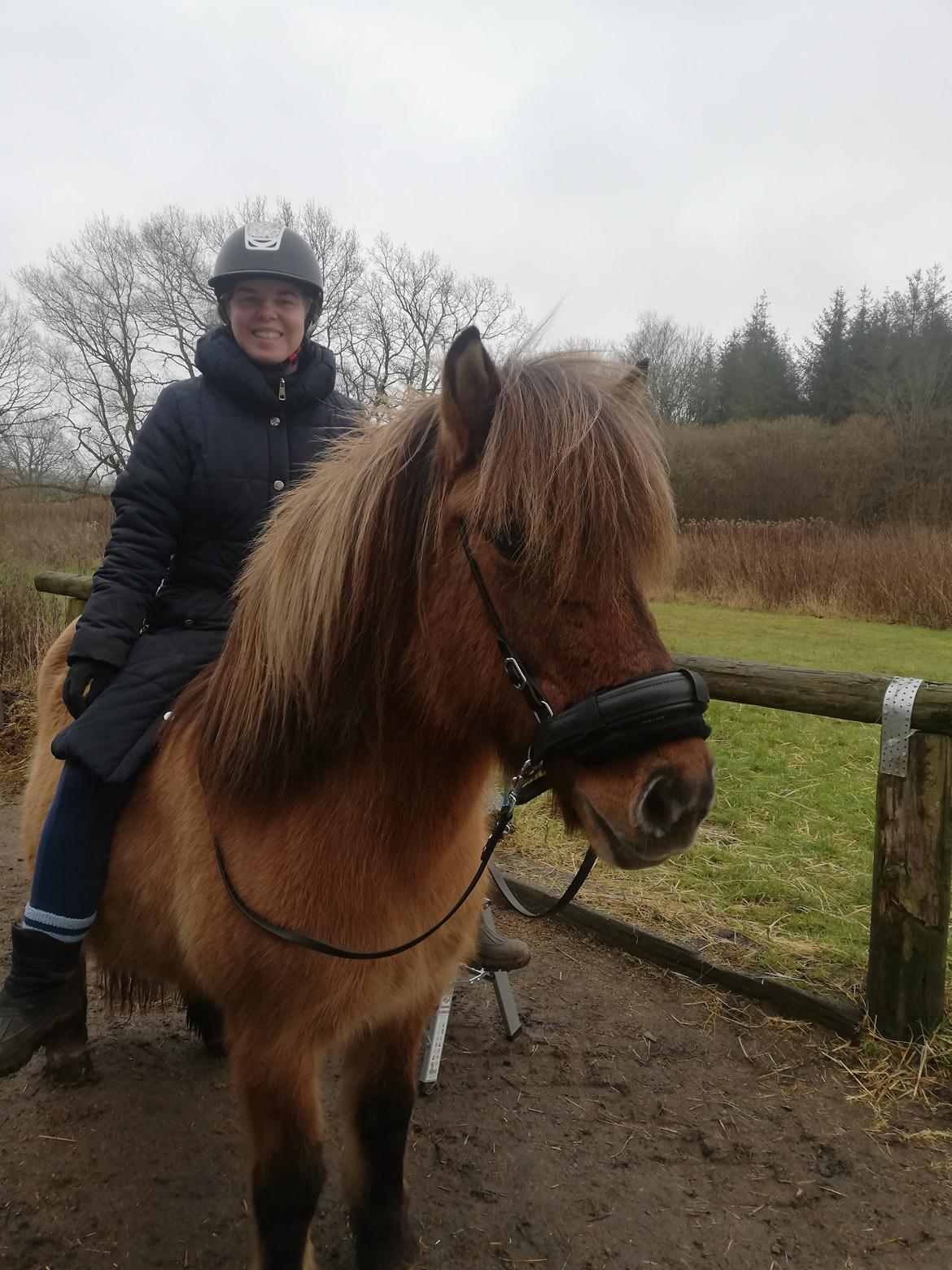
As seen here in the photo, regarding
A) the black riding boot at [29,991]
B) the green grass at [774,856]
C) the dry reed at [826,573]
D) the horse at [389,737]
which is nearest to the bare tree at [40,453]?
the dry reed at [826,573]

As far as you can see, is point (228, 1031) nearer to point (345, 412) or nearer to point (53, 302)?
point (345, 412)

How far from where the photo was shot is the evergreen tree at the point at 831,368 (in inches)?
1391

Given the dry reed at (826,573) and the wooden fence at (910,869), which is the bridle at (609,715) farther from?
the dry reed at (826,573)

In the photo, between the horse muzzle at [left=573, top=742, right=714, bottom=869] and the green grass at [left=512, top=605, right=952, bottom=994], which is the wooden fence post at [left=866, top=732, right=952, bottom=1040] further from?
the horse muzzle at [left=573, top=742, right=714, bottom=869]

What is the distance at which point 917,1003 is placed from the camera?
3074 millimetres

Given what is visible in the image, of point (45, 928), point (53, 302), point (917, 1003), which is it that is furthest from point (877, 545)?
point (53, 302)

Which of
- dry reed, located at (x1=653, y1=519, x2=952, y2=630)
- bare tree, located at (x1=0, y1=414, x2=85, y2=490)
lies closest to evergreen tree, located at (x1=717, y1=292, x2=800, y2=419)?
dry reed, located at (x1=653, y1=519, x2=952, y2=630)

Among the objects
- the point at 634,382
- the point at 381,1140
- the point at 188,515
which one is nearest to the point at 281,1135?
the point at 381,1140

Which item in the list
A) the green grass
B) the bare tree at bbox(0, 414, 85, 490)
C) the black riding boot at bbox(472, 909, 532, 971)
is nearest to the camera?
the black riding boot at bbox(472, 909, 532, 971)

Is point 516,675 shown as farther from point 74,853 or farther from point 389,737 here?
point 74,853

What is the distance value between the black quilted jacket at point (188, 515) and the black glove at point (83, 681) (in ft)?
0.15

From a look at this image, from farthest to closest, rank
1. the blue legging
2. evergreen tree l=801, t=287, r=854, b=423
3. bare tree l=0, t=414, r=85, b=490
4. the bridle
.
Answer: evergreen tree l=801, t=287, r=854, b=423 → bare tree l=0, t=414, r=85, b=490 → the blue legging → the bridle

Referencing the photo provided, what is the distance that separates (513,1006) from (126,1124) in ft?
5.28

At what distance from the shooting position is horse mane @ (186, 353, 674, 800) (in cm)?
150
